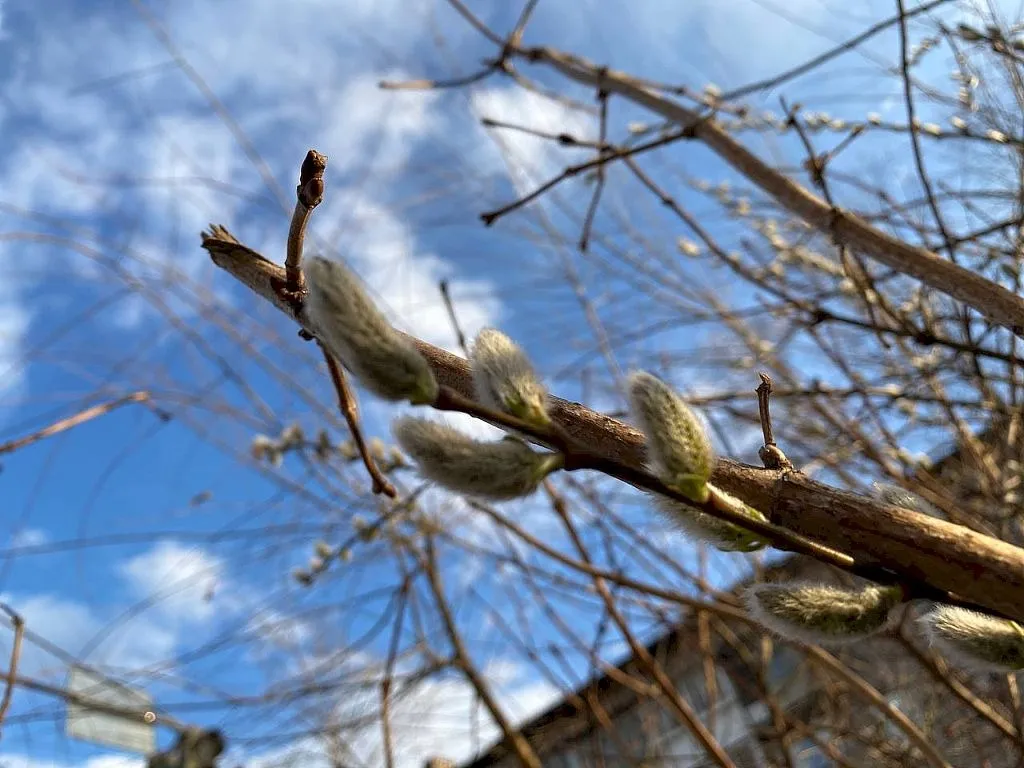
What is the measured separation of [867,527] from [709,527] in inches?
3.1

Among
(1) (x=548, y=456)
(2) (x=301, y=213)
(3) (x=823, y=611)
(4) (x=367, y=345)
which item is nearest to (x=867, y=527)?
(3) (x=823, y=611)

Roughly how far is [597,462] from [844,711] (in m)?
2.09

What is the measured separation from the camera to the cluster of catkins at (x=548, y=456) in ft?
1.40

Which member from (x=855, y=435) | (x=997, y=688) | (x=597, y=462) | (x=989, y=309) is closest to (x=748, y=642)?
(x=997, y=688)

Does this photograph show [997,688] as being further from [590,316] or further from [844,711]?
[590,316]

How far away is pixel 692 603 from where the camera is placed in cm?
118

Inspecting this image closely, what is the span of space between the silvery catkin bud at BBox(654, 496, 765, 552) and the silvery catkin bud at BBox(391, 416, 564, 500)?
8 cm

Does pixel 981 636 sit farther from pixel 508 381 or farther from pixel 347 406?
pixel 347 406

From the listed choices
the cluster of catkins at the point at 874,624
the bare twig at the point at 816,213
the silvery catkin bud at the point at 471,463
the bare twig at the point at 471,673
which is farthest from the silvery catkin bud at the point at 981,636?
the bare twig at the point at 471,673

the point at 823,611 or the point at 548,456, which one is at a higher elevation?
the point at 548,456

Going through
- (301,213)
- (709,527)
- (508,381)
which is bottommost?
(709,527)

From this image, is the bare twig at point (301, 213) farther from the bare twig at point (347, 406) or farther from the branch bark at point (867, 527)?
the branch bark at point (867, 527)

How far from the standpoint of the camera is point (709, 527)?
1.52ft

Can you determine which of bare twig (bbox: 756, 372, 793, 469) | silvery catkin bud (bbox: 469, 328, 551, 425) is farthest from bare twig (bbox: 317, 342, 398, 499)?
bare twig (bbox: 756, 372, 793, 469)
